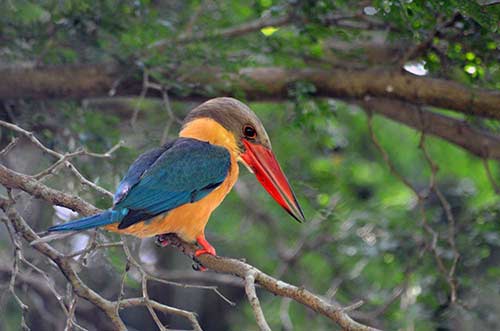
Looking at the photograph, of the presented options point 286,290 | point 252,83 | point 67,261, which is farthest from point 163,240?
point 252,83

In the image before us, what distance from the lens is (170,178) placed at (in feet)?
11.6

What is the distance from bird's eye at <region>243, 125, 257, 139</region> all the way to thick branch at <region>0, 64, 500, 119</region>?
2.82 feet

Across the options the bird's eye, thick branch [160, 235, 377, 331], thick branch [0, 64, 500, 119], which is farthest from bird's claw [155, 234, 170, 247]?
thick branch [0, 64, 500, 119]

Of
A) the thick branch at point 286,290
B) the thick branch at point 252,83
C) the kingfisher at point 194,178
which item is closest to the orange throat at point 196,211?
the kingfisher at point 194,178

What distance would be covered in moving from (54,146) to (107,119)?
48 centimetres

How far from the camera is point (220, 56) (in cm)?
467

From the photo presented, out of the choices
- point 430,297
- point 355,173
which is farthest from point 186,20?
point 430,297

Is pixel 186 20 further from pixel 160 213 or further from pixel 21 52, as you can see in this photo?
pixel 160 213

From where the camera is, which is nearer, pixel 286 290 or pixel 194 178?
pixel 286 290

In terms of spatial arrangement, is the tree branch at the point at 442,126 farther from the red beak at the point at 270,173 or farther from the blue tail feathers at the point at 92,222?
the blue tail feathers at the point at 92,222

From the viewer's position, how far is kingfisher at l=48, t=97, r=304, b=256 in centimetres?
326

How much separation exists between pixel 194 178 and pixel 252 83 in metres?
1.39

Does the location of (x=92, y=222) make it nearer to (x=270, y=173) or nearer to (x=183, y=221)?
(x=183, y=221)

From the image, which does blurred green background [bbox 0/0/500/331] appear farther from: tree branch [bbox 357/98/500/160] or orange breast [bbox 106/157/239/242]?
orange breast [bbox 106/157/239/242]
